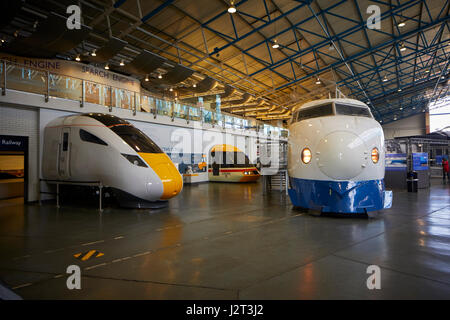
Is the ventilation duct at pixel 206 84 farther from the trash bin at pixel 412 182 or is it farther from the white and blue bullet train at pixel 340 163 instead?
the white and blue bullet train at pixel 340 163

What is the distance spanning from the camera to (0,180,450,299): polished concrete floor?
260cm

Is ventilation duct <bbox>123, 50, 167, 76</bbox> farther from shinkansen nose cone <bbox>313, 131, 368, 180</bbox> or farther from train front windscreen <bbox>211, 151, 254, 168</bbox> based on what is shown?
shinkansen nose cone <bbox>313, 131, 368, 180</bbox>

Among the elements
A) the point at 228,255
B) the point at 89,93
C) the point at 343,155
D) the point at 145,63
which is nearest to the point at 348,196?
the point at 343,155

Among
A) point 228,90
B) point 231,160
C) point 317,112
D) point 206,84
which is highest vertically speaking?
point 228,90

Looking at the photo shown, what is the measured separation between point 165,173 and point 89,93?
5882mm

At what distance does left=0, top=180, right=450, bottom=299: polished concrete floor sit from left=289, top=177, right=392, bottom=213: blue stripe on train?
319mm

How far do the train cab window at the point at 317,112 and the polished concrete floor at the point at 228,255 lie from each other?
8.13 feet

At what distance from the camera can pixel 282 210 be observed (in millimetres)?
7117

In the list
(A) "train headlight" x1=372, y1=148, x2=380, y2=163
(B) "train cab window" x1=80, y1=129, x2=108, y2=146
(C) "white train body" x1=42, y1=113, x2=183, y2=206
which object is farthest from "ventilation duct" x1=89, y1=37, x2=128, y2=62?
(A) "train headlight" x1=372, y1=148, x2=380, y2=163

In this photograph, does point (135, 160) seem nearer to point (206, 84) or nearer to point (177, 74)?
point (177, 74)

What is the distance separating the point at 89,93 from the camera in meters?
10.6

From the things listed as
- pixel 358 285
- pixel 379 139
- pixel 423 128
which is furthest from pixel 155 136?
pixel 423 128
